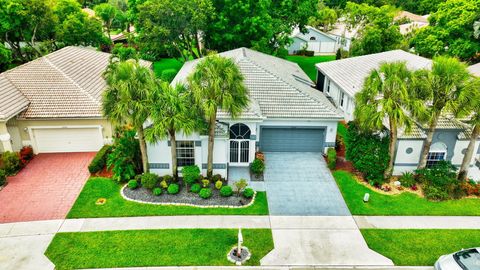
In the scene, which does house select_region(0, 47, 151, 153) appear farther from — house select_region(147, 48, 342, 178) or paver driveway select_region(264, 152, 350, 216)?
paver driveway select_region(264, 152, 350, 216)

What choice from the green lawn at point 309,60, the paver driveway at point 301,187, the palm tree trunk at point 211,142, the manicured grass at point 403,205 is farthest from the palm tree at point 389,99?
the green lawn at point 309,60

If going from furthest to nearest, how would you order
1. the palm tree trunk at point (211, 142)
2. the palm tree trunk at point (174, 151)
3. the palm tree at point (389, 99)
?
the palm tree trunk at point (174, 151), the palm tree trunk at point (211, 142), the palm tree at point (389, 99)

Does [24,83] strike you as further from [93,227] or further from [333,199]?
[333,199]

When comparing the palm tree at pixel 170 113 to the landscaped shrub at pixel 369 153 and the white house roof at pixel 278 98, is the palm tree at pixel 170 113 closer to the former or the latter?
the white house roof at pixel 278 98

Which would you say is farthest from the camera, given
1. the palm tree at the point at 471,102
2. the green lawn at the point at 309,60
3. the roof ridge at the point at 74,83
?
the green lawn at the point at 309,60

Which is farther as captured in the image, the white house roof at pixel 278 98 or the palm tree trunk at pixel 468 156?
the white house roof at pixel 278 98

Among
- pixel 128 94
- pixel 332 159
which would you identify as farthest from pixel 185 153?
pixel 332 159

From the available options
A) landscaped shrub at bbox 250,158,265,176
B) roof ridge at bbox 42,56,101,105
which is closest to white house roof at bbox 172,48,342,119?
landscaped shrub at bbox 250,158,265,176

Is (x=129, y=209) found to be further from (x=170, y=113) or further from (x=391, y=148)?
(x=391, y=148)
